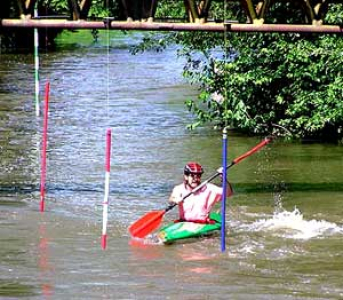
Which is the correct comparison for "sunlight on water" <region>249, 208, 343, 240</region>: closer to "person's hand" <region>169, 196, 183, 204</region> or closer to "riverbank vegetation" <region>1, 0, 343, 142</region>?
"person's hand" <region>169, 196, 183, 204</region>

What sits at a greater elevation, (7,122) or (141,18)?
(141,18)

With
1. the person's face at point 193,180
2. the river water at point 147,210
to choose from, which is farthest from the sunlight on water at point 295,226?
Answer: the person's face at point 193,180

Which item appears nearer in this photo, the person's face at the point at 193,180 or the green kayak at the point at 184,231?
the green kayak at the point at 184,231

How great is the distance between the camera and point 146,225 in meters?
16.0

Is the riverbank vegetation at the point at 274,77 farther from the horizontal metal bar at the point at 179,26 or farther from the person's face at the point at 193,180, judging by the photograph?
the person's face at the point at 193,180

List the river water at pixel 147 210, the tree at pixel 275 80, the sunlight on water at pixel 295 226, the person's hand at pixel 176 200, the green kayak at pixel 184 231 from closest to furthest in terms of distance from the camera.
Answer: the river water at pixel 147 210 < the green kayak at pixel 184 231 < the person's hand at pixel 176 200 < the sunlight on water at pixel 295 226 < the tree at pixel 275 80

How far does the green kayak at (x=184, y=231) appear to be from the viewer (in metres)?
15.8

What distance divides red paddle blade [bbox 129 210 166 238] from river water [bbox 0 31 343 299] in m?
0.19

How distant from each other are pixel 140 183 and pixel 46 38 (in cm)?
3266

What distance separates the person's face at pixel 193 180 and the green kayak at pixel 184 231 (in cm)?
53

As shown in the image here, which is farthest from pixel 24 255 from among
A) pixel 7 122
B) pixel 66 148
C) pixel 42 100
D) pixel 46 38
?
pixel 46 38

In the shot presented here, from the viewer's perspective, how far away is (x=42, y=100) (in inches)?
1302

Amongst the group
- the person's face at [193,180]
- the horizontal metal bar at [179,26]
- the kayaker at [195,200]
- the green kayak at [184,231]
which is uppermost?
the horizontal metal bar at [179,26]

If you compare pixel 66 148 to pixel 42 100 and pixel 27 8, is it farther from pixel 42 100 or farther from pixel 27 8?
pixel 42 100
